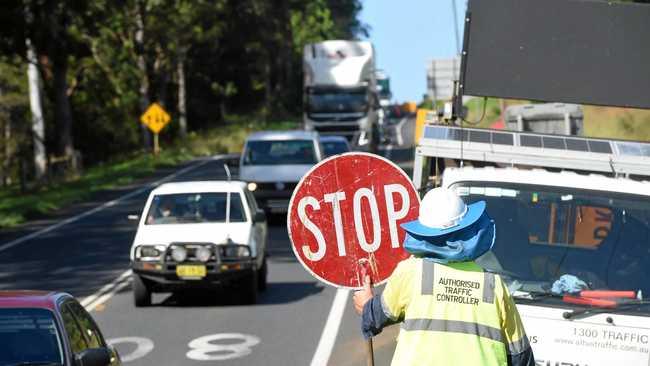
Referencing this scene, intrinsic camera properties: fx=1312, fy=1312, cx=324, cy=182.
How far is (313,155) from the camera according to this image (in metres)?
28.8

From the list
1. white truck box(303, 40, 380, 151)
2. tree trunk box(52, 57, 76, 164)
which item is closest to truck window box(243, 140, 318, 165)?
white truck box(303, 40, 380, 151)

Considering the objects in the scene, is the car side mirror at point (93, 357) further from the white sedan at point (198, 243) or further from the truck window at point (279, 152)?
the truck window at point (279, 152)

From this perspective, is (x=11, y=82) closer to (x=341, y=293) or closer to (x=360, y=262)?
(x=341, y=293)

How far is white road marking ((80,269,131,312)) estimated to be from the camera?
1697cm

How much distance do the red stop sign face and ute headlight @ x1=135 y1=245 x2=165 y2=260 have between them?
1005 cm

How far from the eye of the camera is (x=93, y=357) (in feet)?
26.7

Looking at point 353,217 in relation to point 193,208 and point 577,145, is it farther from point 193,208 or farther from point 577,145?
point 193,208

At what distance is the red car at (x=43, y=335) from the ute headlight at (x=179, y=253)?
778cm

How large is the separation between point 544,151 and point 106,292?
1068 cm

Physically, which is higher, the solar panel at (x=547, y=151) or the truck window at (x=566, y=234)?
the solar panel at (x=547, y=151)

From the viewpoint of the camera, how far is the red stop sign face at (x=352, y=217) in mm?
6766

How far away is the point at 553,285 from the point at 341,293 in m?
10.6

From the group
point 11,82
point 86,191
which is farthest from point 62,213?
point 11,82

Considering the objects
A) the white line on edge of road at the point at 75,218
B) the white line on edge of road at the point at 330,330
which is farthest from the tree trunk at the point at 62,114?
the white line on edge of road at the point at 330,330
